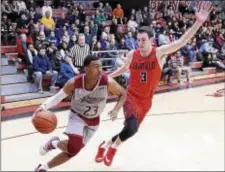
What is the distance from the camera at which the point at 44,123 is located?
5.57 feet

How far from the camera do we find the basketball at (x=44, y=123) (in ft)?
5.55

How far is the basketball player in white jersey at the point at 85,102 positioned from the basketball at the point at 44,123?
0.18 meters

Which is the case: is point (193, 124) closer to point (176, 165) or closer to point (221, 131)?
point (221, 131)

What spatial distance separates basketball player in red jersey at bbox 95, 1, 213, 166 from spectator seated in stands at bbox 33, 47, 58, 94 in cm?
48

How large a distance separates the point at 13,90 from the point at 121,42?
1330mm

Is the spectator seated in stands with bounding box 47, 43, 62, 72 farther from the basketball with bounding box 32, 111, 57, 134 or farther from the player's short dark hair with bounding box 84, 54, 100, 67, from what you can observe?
the player's short dark hair with bounding box 84, 54, 100, 67

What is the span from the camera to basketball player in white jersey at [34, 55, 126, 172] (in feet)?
5.30

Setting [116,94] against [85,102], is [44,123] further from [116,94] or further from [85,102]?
[85,102]

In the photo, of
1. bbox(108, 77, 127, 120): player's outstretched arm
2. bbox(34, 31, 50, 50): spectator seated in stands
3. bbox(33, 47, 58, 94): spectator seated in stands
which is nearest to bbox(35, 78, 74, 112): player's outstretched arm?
bbox(108, 77, 127, 120): player's outstretched arm

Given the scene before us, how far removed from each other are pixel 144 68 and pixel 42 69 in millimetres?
867

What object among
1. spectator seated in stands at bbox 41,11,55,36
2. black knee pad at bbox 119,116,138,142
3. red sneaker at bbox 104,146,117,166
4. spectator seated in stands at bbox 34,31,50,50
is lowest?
red sneaker at bbox 104,146,117,166

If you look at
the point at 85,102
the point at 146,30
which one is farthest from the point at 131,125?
the point at 146,30

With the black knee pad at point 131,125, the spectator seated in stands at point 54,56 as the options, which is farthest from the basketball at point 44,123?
the black knee pad at point 131,125

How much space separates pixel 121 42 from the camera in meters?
3.26
